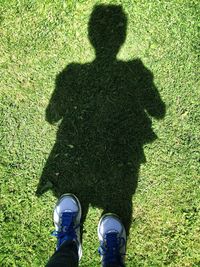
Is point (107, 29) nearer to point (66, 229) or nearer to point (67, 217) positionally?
point (67, 217)

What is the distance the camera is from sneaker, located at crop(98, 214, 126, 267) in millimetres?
5008

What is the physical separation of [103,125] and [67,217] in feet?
4.41

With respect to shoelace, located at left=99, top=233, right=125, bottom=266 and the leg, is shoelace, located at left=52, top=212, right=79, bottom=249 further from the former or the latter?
shoelace, located at left=99, top=233, right=125, bottom=266

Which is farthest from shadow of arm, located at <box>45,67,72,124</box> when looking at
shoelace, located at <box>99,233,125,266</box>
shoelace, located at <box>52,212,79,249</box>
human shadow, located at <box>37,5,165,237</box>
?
shoelace, located at <box>99,233,125,266</box>

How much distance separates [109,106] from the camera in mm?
5555

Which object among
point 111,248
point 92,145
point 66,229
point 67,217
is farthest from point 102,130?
point 111,248

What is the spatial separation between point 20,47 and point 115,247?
3.11m

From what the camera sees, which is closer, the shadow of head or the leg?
the leg

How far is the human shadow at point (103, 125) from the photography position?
17.8ft

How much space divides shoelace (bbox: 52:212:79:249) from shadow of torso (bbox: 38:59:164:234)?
0.25m

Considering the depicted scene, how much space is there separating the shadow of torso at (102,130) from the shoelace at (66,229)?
0.25m

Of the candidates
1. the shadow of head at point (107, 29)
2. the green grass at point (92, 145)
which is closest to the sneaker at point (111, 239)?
the green grass at point (92, 145)

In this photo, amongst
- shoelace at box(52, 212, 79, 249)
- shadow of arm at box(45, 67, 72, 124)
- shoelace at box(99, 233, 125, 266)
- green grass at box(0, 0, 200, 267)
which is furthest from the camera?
shadow of arm at box(45, 67, 72, 124)

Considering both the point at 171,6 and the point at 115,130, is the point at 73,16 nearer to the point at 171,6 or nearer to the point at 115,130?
the point at 171,6
